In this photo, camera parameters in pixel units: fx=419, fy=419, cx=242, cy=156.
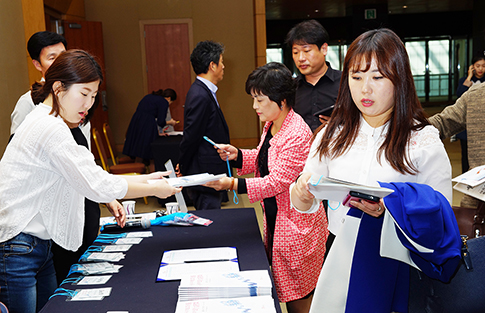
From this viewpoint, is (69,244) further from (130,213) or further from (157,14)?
(157,14)

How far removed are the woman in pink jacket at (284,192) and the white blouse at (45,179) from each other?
748 millimetres

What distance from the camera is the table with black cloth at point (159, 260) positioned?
139cm

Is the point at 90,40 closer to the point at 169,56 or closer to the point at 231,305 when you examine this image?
the point at 169,56

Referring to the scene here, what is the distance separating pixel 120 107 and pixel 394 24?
1213cm

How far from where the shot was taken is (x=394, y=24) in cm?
1680

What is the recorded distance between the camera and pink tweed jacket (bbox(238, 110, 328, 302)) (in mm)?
2045

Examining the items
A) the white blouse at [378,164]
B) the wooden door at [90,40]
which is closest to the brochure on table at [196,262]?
the white blouse at [378,164]

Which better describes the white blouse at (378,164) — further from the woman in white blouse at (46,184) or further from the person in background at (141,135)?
the person in background at (141,135)

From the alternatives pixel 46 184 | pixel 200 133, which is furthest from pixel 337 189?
pixel 200 133

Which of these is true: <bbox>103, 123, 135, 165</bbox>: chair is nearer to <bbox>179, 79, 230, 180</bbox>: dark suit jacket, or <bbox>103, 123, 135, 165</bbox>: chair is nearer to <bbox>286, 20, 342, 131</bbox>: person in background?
<bbox>179, 79, 230, 180</bbox>: dark suit jacket

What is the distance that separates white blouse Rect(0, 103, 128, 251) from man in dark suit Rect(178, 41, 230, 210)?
1618 millimetres

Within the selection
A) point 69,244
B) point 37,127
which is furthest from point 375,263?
point 37,127

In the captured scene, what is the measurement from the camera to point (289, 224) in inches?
81.4

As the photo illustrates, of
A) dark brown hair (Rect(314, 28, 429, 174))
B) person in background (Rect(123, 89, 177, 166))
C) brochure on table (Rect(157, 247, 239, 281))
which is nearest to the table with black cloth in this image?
brochure on table (Rect(157, 247, 239, 281))
